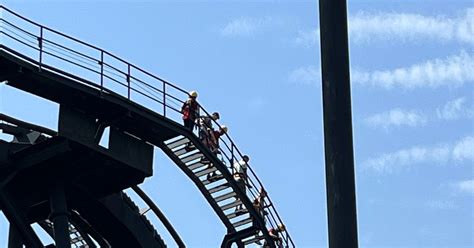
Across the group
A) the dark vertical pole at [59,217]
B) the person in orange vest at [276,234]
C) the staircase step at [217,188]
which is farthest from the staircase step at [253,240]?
the dark vertical pole at [59,217]

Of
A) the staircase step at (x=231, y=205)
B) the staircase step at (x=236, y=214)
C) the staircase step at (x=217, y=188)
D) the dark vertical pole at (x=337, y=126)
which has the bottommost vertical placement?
the dark vertical pole at (x=337, y=126)

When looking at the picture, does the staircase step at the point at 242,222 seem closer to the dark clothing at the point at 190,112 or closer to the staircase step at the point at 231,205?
the staircase step at the point at 231,205

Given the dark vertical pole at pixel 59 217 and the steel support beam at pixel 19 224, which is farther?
the dark vertical pole at pixel 59 217

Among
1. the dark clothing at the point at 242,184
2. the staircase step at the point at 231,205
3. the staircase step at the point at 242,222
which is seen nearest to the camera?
the dark clothing at the point at 242,184

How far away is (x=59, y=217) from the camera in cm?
2594

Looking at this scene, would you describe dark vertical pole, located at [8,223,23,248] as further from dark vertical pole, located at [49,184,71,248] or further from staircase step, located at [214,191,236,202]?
staircase step, located at [214,191,236,202]

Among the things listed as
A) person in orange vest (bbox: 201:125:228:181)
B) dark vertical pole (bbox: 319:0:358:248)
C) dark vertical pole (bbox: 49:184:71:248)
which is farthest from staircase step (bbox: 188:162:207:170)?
dark vertical pole (bbox: 319:0:358:248)

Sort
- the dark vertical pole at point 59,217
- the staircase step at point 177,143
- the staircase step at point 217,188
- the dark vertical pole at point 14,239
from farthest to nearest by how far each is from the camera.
→ the staircase step at point 217,188 → the staircase step at point 177,143 → the dark vertical pole at point 14,239 → the dark vertical pole at point 59,217

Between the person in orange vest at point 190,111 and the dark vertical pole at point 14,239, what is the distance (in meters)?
5.23

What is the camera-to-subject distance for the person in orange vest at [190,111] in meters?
28.1

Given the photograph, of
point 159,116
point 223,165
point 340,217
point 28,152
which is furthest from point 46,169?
point 340,217

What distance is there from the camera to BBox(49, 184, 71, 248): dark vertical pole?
25578 millimetres

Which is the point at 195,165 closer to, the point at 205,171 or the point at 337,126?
the point at 205,171

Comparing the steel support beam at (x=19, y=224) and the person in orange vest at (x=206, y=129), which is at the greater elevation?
the person in orange vest at (x=206, y=129)
